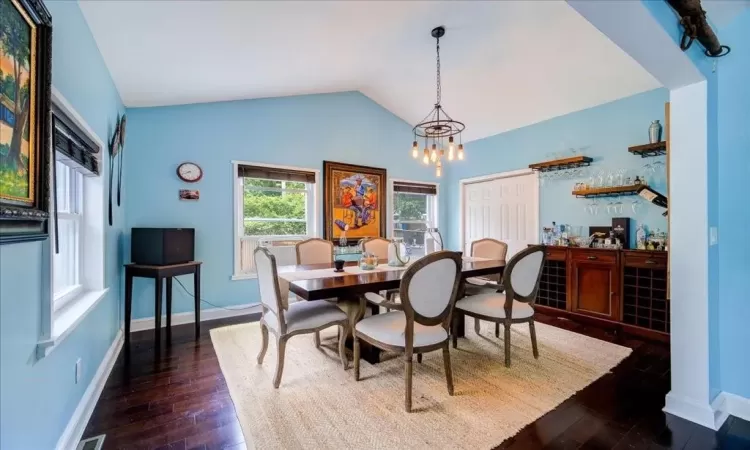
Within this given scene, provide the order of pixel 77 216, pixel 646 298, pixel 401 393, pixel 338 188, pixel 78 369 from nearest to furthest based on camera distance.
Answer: pixel 78 369 → pixel 401 393 → pixel 77 216 → pixel 646 298 → pixel 338 188

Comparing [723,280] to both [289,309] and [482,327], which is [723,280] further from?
[289,309]

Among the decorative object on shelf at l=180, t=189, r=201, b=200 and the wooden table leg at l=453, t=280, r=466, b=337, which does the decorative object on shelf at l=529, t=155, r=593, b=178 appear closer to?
the wooden table leg at l=453, t=280, r=466, b=337

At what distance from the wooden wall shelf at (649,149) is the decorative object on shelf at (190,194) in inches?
189

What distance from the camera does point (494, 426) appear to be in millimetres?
1792

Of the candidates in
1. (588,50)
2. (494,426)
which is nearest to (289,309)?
(494,426)

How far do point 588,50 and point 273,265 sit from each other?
3.50 m

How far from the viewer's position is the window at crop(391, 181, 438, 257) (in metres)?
5.51

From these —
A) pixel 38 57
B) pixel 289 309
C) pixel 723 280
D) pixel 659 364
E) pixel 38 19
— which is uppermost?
pixel 38 19

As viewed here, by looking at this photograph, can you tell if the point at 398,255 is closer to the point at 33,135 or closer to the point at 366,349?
the point at 366,349

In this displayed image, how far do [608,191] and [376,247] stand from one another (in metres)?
2.73

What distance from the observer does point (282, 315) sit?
88.0 inches

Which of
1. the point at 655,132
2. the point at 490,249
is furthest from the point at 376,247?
the point at 655,132

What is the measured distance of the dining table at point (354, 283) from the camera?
2.09 meters

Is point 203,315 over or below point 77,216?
below
